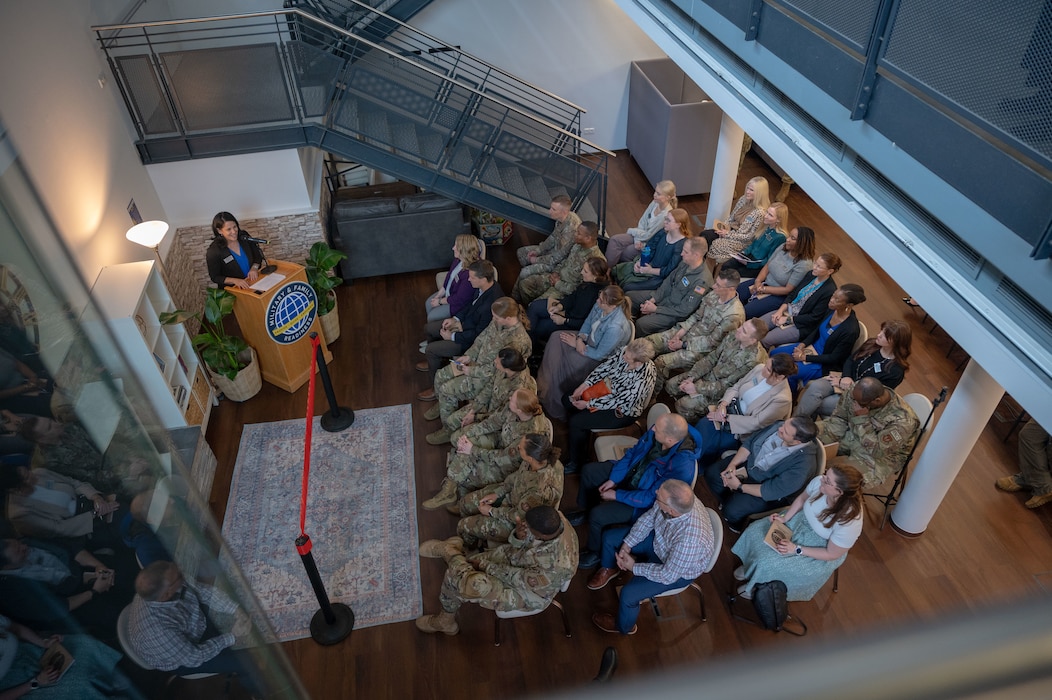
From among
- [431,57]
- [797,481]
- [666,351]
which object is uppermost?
[431,57]

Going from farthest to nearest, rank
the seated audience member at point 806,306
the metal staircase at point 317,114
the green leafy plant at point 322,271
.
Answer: the green leafy plant at point 322,271, the metal staircase at point 317,114, the seated audience member at point 806,306

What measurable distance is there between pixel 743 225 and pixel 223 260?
17.1 feet

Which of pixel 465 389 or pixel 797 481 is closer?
pixel 797 481

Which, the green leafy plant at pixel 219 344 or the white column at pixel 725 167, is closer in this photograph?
the green leafy plant at pixel 219 344

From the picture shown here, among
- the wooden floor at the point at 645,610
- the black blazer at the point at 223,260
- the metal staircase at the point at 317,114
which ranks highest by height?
the metal staircase at the point at 317,114

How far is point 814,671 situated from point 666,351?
614 centimetres

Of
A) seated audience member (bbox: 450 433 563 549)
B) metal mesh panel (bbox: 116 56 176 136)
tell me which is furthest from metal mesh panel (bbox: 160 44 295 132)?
seated audience member (bbox: 450 433 563 549)

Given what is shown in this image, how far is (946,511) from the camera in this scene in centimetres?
548

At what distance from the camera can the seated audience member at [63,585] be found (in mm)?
639

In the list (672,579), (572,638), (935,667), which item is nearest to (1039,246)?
(672,579)

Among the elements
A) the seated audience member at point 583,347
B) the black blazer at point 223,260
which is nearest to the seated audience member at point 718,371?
the seated audience member at point 583,347

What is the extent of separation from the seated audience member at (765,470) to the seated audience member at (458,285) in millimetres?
2768

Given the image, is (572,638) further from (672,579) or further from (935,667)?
(935,667)

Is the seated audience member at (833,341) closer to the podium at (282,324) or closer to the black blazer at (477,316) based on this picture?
the black blazer at (477,316)
